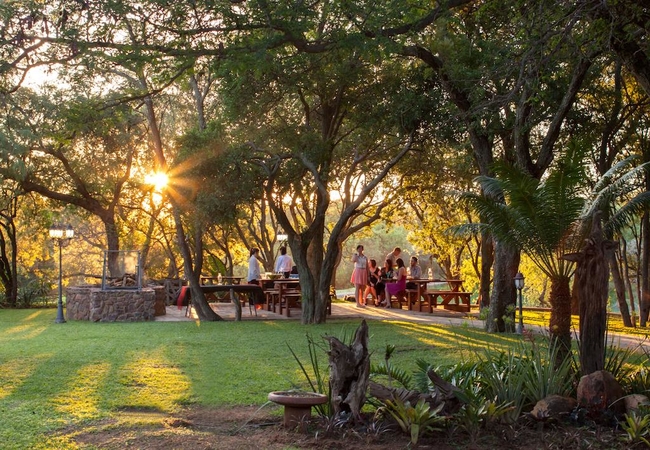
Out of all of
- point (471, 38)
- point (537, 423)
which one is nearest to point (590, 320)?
point (537, 423)

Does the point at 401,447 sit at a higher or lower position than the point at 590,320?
lower

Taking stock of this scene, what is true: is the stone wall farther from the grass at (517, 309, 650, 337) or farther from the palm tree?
the palm tree

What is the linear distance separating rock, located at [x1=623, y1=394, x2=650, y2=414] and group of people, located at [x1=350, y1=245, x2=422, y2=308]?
51.4ft

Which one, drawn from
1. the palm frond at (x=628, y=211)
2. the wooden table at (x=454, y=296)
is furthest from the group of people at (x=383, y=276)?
the palm frond at (x=628, y=211)

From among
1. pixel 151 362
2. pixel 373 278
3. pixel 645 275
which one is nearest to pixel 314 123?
pixel 373 278

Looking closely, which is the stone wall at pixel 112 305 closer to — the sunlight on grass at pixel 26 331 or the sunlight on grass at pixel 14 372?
the sunlight on grass at pixel 26 331

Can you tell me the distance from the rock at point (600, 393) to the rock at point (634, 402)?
7cm

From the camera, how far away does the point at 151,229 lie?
33.8 metres

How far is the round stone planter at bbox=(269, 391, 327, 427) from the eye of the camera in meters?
6.14

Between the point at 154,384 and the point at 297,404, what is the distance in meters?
3.12

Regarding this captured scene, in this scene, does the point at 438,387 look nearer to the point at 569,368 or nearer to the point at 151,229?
the point at 569,368

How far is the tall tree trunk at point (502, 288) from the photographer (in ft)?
49.6

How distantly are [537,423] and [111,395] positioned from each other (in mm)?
4335

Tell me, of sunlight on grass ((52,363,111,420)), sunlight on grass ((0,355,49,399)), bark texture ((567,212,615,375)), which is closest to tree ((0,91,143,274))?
sunlight on grass ((0,355,49,399))
